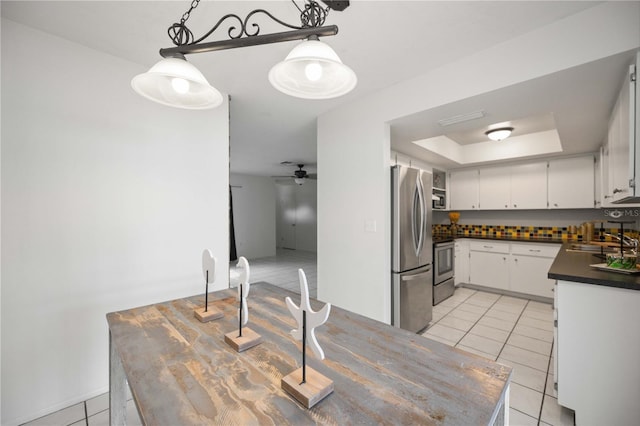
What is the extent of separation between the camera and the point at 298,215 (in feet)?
32.2

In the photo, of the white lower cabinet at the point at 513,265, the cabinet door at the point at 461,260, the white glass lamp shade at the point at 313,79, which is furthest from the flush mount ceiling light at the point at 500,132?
the white glass lamp shade at the point at 313,79

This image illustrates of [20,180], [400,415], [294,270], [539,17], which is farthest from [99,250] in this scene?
[294,270]

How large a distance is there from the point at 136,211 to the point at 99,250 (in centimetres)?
37

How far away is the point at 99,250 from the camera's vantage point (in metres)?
1.91

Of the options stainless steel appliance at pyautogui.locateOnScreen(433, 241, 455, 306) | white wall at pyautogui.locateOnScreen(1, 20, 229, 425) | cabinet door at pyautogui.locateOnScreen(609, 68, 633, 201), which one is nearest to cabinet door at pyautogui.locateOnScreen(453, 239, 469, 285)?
stainless steel appliance at pyautogui.locateOnScreen(433, 241, 455, 306)

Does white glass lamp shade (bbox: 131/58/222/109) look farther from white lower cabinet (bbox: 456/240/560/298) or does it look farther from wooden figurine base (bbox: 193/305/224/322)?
white lower cabinet (bbox: 456/240/560/298)

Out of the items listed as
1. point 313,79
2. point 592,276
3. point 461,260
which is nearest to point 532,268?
point 461,260

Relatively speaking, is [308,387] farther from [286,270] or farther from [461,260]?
[286,270]

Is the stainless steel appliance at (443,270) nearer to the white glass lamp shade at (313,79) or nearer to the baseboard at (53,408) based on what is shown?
the white glass lamp shade at (313,79)

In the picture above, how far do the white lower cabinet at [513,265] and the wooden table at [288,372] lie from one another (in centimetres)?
394

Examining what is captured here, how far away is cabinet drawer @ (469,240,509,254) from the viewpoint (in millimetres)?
4197

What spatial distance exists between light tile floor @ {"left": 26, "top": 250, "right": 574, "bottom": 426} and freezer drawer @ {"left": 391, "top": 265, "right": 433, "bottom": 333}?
0.20m

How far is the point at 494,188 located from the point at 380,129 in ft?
10.4

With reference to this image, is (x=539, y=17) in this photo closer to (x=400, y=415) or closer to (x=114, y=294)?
(x=400, y=415)
